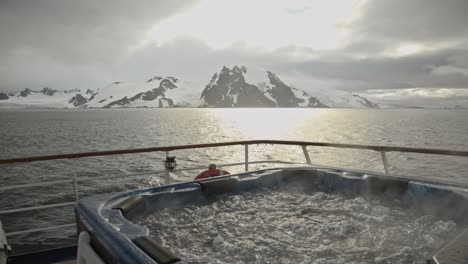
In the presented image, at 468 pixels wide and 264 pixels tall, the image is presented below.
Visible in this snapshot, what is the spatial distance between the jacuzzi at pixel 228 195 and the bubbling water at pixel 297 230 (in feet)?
0.43

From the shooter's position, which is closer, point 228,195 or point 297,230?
point 297,230

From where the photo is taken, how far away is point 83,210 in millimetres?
3588

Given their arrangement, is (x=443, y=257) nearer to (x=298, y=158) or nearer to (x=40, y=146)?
(x=298, y=158)

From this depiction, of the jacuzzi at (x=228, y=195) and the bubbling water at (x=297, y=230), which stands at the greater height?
the jacuzzi at (x=228, y=195)

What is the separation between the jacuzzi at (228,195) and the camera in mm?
2553

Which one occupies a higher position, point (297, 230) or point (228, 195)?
point (228, 195)

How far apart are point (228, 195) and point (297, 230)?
138 cm

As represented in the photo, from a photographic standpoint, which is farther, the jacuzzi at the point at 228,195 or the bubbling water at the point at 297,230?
the bubbling water at the point at 297,230

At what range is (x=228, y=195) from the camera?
514cm

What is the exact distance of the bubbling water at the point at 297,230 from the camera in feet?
11.3

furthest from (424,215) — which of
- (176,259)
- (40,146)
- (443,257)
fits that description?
(40,146)

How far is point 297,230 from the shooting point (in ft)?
13.5

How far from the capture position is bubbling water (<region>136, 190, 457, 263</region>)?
11.3 feet

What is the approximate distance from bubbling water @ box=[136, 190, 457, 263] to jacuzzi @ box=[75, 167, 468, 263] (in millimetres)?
131
